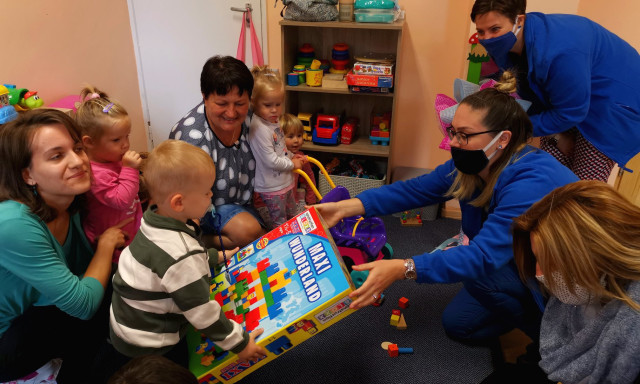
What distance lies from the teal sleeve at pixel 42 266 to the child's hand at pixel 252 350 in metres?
0.55

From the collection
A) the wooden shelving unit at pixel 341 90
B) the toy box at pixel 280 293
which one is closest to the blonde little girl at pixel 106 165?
the toy box at pixel 280 293

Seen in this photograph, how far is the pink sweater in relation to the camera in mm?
1874

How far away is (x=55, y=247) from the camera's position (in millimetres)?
1608

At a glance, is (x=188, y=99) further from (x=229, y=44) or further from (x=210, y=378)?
(x=210, y=378)

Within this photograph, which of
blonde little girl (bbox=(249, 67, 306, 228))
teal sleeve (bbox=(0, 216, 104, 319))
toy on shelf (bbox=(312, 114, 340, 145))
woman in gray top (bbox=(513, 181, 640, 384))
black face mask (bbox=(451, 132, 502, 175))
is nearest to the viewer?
woman in gray top (bbox=(513, 181, 640, 384))

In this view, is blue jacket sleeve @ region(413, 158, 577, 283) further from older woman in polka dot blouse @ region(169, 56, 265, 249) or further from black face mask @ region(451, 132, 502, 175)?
older woman in polka dot blouse @ region(169, 56, 265, 249)

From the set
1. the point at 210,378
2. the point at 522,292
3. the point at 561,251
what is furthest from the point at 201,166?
the point at 522,292

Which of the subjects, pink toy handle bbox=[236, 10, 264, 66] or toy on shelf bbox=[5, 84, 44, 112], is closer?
toy on shelf bbox=[5, 84, 44, 112]

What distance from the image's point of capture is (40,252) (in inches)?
58.2

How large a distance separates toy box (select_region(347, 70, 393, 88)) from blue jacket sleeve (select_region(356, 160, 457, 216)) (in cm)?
116

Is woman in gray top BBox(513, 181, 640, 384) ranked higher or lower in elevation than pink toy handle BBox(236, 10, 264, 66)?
lower

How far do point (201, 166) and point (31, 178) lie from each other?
22.8 inches

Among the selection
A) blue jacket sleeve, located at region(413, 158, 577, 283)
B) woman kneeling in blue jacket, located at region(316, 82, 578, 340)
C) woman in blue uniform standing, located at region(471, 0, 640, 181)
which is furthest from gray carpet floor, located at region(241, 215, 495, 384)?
woman in blue uniform standing, located at region(471, 0, 640, 181)

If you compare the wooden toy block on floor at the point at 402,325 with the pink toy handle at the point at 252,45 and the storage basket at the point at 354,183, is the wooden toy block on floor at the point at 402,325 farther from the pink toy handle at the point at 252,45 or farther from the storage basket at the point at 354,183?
the pink toy handle at the point at 252,45
